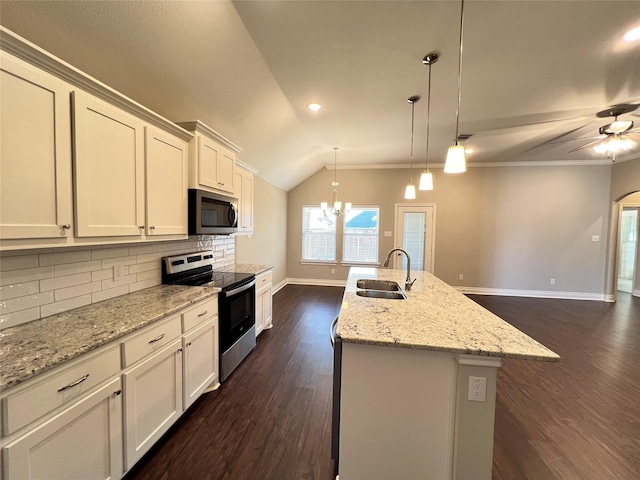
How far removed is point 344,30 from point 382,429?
8.47ft

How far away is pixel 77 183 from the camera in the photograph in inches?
50.5

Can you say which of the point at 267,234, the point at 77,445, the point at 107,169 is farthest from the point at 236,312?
the point at 267,234

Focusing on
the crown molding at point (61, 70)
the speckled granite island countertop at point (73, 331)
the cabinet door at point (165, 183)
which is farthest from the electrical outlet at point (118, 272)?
the crown molding at point (61, 70)

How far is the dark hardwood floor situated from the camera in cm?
155

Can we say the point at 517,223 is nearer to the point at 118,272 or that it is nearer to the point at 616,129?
the point at 616,129

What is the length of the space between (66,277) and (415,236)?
19.1ft

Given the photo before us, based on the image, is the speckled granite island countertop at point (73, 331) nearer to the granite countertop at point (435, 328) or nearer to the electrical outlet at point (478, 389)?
the granite countertop at point (435, 328)

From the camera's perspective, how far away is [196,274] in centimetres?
265

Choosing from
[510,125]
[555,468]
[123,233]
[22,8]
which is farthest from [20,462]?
[510,125]

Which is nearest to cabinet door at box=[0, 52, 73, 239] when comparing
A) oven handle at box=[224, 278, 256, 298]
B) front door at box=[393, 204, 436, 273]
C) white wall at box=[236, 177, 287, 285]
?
oven handle at box=[224, 278, 256, 298]

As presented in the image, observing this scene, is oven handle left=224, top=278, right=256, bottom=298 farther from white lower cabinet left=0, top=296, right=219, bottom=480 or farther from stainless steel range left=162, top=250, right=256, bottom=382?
white lower cabinet left=0, top=296, right=219, bottom=480

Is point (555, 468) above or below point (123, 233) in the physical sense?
below

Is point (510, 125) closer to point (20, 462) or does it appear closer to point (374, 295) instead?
point (374, 295)

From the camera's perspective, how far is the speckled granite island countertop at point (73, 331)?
3.16ft
